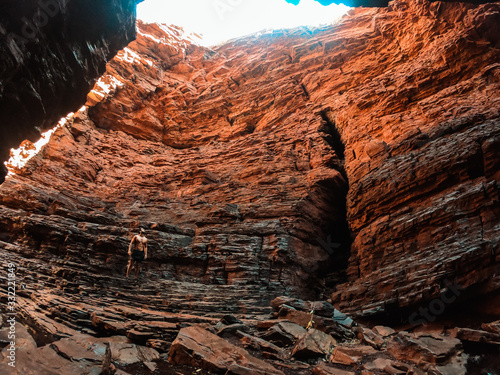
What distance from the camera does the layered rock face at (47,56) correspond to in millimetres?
4066

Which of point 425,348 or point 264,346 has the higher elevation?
point 425,348

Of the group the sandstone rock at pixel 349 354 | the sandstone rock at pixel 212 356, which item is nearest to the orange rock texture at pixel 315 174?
the sandstone rock at pixel 349 354

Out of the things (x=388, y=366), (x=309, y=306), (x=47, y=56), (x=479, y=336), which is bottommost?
(x=388, y=366)

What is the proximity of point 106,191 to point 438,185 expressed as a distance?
1958 centimetres

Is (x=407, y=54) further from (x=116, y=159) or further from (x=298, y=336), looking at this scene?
(x=116, y=159)

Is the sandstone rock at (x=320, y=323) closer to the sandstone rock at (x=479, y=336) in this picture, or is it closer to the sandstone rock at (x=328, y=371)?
the sandstone rock at (x=328, y=371)

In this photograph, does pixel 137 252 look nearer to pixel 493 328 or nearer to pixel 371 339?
pixel 371 339

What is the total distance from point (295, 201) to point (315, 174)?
104 inches

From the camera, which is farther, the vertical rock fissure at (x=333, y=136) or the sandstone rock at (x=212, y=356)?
the vertical rock fissure at (x=333, y=136)

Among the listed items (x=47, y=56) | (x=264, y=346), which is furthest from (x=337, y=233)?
(x=47, y=56)

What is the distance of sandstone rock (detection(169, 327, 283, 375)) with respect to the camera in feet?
18.8

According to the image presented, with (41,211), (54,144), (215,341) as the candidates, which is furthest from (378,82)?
(54,144)

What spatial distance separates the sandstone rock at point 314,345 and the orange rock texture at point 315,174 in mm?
3286

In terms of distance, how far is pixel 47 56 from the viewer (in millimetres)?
4910
